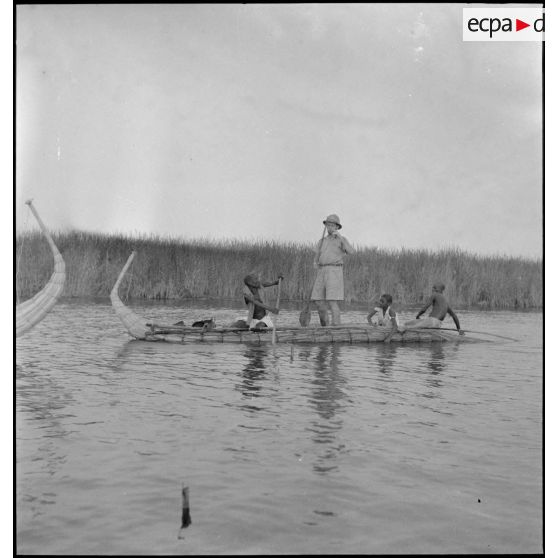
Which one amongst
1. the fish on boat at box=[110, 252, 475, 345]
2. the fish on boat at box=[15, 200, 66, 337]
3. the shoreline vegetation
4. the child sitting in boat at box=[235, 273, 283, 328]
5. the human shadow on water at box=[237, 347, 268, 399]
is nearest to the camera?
the human shadow on water at box=[237, 347, 268, 399]

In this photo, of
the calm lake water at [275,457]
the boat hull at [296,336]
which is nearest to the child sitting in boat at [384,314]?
the boat hull at [296,336]

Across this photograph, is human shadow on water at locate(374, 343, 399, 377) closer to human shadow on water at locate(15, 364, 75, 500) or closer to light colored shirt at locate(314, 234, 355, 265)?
light colored shirt at locate(314, 234, 355, 265)

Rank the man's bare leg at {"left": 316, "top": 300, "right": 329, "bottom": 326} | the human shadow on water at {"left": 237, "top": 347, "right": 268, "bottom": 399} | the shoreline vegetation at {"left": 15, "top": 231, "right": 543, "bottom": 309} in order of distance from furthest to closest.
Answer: the shoreline vegetation at {"left": 15, "top": 231, "right": 543, "bottom": 309}
the man's bare leg at {"left": 316, "top": 300, "right": 329, "bottom": 326}
the human shadow on water at {"left": 237, "top": 347, "right": 268, "bottom": 399}

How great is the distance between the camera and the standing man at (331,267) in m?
10.8

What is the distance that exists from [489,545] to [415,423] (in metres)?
2.10

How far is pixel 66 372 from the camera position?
23.9 feet

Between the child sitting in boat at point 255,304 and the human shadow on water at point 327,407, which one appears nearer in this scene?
the human shadow on water at point 327,407

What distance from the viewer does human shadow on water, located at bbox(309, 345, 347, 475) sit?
437 centimetres

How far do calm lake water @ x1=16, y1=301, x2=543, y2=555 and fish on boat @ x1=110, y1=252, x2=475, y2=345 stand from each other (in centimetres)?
130

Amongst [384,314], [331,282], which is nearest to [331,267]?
[331,282]

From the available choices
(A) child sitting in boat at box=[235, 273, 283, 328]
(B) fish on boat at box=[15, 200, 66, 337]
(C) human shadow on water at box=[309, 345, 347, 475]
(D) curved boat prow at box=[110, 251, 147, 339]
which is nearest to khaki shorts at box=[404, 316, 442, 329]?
(A) child sitting in boat at box=[235, 273, 283, 328]

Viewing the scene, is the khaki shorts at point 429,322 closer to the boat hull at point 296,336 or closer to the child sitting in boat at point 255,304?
the boat hull at point 296,336
